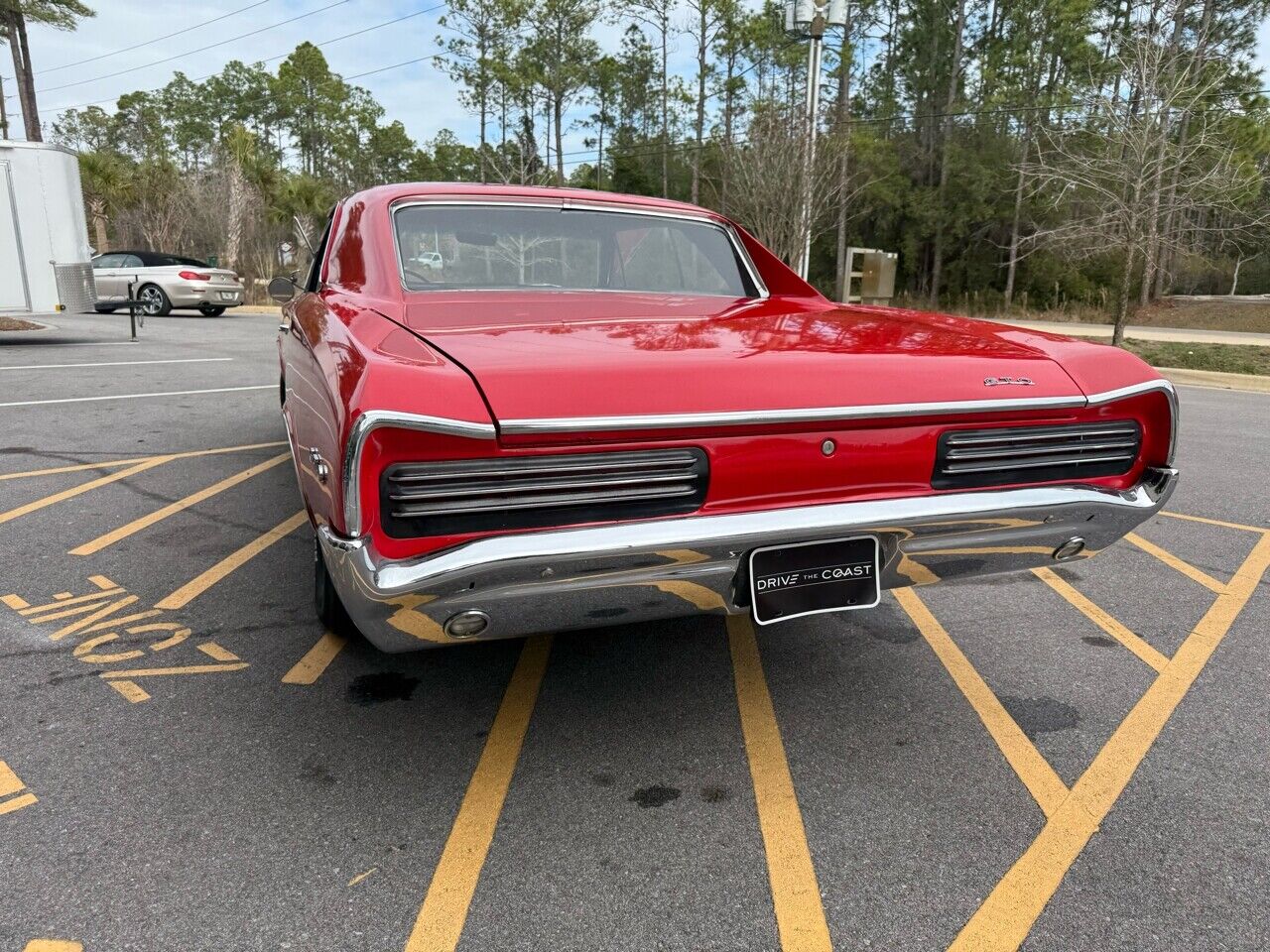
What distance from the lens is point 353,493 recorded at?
1.75m

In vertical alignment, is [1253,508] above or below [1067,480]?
below

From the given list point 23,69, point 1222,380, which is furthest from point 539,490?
point 23,69

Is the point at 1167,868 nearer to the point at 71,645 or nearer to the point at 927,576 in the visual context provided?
the point at 927,576

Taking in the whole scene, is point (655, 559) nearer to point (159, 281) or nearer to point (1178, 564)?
point (1178, 564)

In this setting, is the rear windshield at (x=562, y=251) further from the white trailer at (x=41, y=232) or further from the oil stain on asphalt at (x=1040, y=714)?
the white trailer at (x=41, y=232)

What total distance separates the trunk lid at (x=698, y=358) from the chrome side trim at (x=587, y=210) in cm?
50

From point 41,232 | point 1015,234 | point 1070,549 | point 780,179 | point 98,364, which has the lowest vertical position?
point 98,364

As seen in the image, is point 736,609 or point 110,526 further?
point 110,526

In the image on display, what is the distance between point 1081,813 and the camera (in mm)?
2143

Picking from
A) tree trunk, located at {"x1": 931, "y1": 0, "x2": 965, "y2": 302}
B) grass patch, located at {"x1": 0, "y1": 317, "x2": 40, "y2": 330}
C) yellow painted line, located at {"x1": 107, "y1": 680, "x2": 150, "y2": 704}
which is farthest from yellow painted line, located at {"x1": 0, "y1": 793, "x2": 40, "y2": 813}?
tree trunk, located at {"x1": 931, "y1": 0, "x2": 965, "y2": 302}

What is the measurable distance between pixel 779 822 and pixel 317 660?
165 cm

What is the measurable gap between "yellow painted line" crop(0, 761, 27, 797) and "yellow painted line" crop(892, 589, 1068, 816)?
2589mm

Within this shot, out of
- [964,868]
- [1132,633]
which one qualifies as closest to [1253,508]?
[1132,633]

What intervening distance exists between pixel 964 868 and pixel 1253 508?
167 inches
